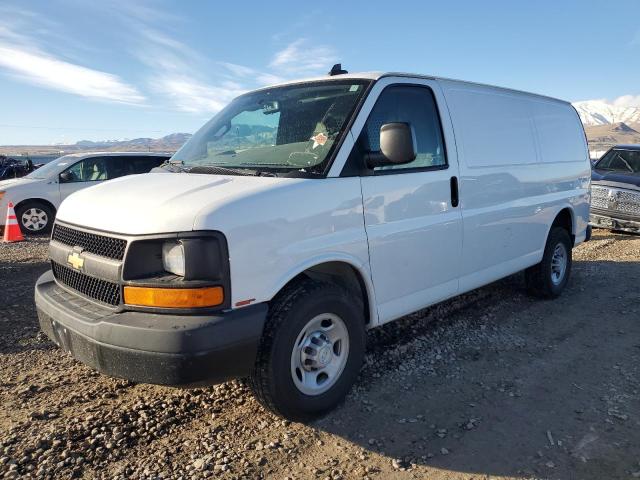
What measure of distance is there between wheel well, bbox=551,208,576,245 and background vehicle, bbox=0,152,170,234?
8.11 m

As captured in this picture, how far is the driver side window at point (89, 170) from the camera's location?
33.8 feet

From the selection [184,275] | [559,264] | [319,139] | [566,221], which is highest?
[319,139]

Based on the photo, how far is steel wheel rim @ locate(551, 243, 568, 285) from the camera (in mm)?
5691

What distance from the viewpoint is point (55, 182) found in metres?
10.0

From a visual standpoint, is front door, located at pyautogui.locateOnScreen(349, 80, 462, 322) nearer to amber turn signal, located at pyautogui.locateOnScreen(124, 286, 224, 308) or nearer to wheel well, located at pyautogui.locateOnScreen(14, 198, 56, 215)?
amber turn signal, located at pyautogui.locateOnScreen(124, 286, 224, 308)

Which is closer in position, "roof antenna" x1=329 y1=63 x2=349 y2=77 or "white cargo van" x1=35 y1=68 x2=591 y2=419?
"white cargo van" x1=35 y1=68 x2=591 y2=419

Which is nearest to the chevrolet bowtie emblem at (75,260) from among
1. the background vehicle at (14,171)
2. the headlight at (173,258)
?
the headlight at (173,258)

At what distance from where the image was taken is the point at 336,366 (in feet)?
10.3

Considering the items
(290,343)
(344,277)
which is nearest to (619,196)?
(344,277)

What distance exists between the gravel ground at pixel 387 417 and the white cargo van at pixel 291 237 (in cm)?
32

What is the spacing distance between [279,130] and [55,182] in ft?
27.3

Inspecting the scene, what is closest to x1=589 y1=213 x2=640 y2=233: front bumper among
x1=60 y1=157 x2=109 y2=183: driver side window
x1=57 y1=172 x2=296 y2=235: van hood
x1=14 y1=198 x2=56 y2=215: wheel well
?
x1=57 y1=172 x2=296 y2=235: van hood

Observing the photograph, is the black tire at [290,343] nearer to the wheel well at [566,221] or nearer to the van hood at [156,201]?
the van hood at [156,201]

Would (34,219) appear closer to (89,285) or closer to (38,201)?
(38,201)
